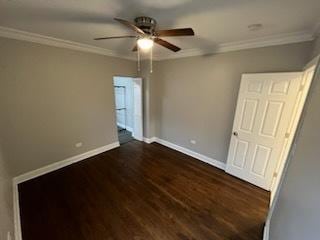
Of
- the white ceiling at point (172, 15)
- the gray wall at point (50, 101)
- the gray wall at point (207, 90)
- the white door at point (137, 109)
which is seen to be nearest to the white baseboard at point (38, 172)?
the gray wall at point (50, 101)

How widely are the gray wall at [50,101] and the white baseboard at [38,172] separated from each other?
11cm

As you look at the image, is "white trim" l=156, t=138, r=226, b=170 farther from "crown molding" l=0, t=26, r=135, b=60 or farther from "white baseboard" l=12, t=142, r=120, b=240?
"crown molding" l=0, t=26, r=135, b=60

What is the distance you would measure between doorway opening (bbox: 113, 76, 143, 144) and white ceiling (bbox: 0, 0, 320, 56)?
2358mm

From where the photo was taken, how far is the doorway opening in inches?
188

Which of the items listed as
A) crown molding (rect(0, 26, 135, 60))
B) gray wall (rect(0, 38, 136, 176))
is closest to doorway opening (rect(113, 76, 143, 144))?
gray wall (rect(0, 38, 136, 176))

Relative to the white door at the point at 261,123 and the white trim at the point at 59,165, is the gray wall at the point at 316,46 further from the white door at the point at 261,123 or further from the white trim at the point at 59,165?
the white trim at the point at 59,165

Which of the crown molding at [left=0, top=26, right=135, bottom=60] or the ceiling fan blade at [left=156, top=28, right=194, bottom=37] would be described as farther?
the crown molding at [left=0, top=26, right=135, bottom=60]

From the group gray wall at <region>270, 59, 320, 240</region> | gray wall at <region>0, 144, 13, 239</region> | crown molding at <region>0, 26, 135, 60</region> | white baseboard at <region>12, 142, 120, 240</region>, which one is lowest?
white baseboard at <region>12, 142, 120, 240</region>

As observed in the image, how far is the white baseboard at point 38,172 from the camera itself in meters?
1.97

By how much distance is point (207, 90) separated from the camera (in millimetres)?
3477

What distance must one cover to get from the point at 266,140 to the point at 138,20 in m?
2.84

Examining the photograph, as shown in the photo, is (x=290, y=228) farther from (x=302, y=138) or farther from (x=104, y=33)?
(x=104, y=33)

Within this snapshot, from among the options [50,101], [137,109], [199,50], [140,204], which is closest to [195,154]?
[140,204]

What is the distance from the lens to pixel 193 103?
381cm
